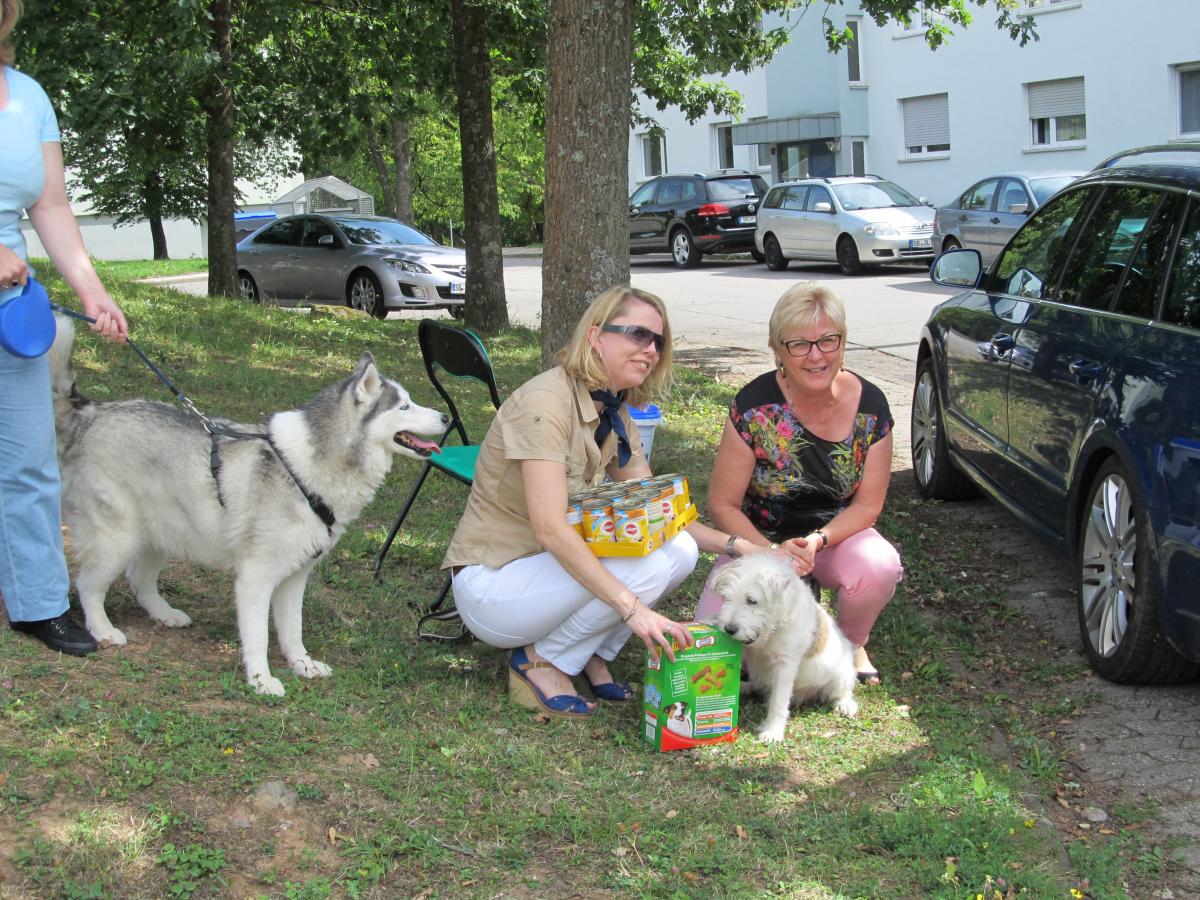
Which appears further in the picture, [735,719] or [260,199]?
[260,199]

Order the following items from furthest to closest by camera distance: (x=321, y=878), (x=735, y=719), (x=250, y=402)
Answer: (x=250, y=402) < (x=735, y=719) < (x=321, y=878)

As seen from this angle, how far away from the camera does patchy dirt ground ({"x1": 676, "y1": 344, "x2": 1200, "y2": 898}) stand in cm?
366

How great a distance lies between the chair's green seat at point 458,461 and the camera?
212 inches

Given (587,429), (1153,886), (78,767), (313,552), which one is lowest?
(1153,886)

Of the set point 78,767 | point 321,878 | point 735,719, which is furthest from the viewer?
point 735,719

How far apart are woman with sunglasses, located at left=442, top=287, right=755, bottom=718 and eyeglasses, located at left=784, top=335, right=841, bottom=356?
56 centimetres

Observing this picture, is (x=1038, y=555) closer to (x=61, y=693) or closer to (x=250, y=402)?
(x=61, y=693)

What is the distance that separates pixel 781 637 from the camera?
4.21m

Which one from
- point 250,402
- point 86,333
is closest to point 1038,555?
point 250,402

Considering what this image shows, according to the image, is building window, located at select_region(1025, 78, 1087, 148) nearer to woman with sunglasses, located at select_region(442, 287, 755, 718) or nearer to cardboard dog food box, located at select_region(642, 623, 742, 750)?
woman with sunglasses, located at select_region(442, 287, 755, 718)

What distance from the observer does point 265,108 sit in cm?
1627

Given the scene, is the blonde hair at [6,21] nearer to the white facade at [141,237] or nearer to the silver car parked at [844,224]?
the silver car parked at [844,224]

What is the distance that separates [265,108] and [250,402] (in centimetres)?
860

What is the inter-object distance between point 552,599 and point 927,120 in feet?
99.2
